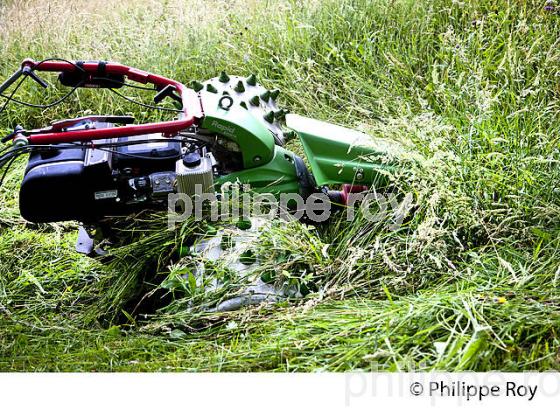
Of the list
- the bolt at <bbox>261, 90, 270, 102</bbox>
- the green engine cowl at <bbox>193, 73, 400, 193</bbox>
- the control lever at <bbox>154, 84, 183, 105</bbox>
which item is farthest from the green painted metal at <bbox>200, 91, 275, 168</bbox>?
the bolt at <bbox>261, 90, 270, 102</bbox>

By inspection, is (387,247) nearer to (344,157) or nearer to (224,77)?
(344,157)

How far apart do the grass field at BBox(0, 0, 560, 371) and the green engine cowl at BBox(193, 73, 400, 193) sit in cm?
14

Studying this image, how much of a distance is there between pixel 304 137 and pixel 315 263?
50cm

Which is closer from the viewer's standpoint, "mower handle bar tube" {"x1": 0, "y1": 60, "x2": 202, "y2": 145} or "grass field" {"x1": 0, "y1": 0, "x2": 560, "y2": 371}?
"grass field" {"x1": 0, "y1": 0, "x2": 560, "y2": 371}

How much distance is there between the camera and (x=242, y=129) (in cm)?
278

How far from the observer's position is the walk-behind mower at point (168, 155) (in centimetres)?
266

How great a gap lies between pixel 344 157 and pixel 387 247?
39 centimetres

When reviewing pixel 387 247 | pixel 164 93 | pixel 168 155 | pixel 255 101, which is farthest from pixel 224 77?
pixel 387 247

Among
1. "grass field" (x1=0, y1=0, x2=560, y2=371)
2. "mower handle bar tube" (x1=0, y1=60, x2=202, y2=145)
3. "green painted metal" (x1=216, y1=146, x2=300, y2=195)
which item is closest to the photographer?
"grass field" (x1=0, y1=0, x2=560, y2=371)

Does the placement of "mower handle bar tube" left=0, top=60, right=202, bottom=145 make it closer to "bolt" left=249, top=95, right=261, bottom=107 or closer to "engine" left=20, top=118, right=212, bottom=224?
"engine" left=20, top=118, right=212, bottom=224

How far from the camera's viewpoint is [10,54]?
4758 mm

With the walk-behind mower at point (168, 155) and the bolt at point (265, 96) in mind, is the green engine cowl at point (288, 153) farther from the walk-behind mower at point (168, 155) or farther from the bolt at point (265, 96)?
the bolt at point (265, 96)

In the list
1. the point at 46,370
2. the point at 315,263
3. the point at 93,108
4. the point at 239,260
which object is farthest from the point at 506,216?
the point at 93,108

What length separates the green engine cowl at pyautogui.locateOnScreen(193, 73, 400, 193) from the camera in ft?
9.16
